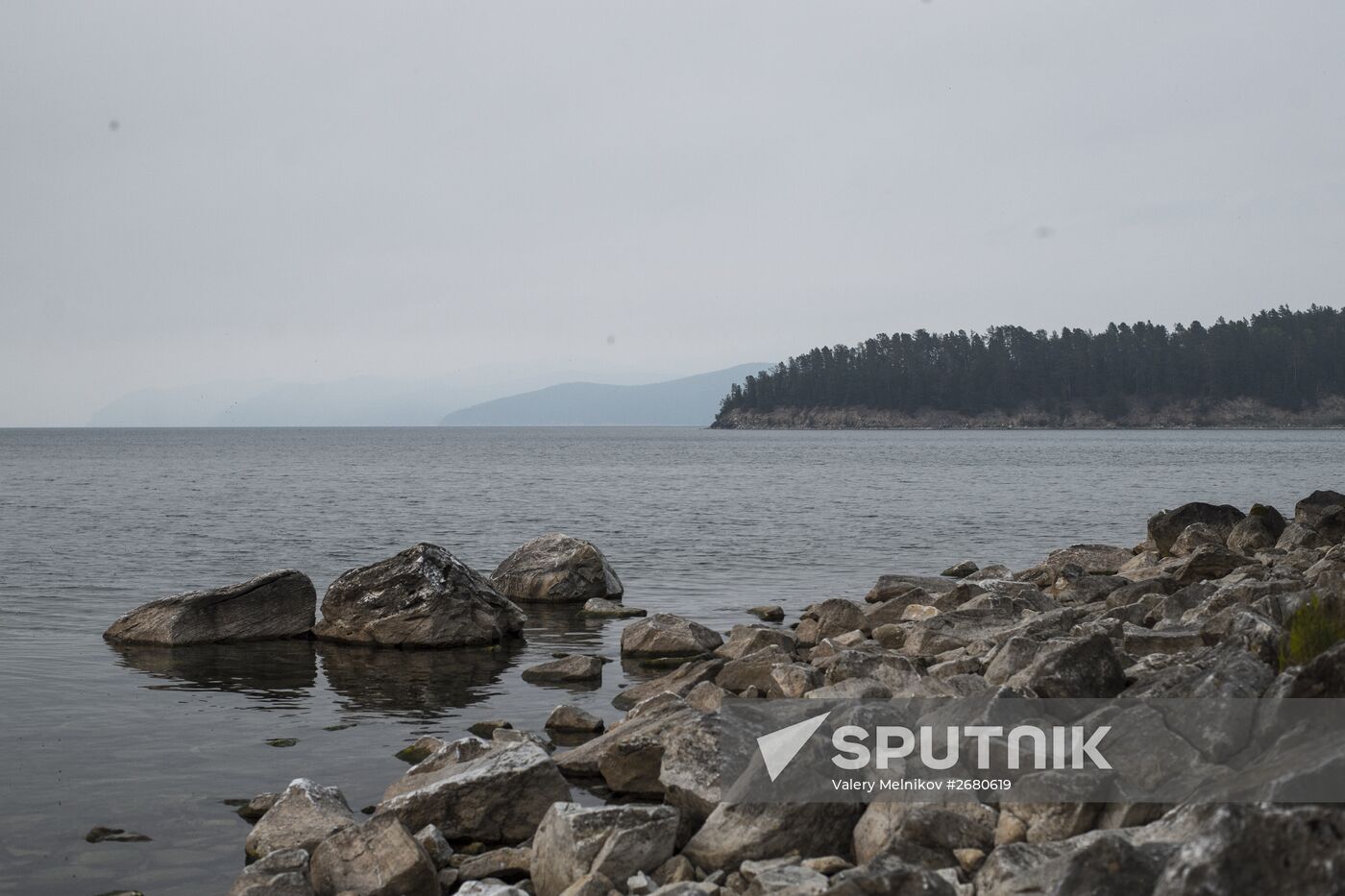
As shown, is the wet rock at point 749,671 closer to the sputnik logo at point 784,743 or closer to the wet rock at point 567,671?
the wet rock at point 567,671

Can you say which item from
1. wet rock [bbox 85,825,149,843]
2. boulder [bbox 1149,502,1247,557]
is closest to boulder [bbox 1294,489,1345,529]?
boulder [bbox 1149,502,1247,557]

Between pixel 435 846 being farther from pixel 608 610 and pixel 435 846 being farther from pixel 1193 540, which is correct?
pixel 1193 540

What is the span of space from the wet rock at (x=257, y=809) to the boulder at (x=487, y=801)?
4.43 ft

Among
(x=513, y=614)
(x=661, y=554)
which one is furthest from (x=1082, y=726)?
(x=661, y=554)

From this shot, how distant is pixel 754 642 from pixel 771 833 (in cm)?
748

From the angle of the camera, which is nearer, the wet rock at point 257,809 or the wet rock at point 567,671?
the wet rock at point 257,809

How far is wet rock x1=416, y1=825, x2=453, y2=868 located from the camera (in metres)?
8.38

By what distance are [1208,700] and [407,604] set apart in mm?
13734

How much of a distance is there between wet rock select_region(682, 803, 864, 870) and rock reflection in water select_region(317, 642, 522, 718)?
682cm

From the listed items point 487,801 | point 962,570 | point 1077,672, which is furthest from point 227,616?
point 962,570

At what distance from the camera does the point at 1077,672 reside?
30.3 feet

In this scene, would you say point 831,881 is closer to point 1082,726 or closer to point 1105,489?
point 1082,726

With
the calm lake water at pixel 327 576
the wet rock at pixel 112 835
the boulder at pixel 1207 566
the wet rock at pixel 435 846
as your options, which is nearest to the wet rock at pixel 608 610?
the calm lake water at pixel 327 576

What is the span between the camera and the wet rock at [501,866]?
821 cm
